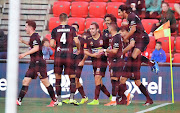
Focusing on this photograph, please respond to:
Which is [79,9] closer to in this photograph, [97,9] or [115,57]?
[97,9]

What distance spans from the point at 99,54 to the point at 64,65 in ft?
2.60

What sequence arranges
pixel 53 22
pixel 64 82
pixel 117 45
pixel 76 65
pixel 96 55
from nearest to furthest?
pixel 117 45, pixel 96 55, pixel 76 65, pixel 64 82, pixel 53 22

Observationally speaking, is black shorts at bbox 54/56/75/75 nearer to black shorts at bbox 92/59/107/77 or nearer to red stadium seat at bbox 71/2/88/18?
black shorts at bbox 92/59/107/77

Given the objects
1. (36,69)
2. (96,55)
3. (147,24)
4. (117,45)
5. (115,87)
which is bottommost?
(115,87)

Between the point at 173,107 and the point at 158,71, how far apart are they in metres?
1.38

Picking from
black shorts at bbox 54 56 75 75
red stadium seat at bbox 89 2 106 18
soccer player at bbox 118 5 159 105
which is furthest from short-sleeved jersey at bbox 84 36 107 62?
red stadium seat at bbox 89 2 106 18

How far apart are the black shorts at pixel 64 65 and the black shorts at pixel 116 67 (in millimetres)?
699

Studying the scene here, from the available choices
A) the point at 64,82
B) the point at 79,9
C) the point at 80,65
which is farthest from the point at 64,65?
the point at 79,9

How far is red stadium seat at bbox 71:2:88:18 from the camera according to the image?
11.9 meters

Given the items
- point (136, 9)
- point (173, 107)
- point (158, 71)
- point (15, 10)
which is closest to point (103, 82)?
point (158, 71)

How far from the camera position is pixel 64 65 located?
8094mm

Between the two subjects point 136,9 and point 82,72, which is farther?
point 136,9

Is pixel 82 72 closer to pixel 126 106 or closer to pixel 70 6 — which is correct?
pixel 126 106

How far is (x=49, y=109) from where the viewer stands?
25.1ft
